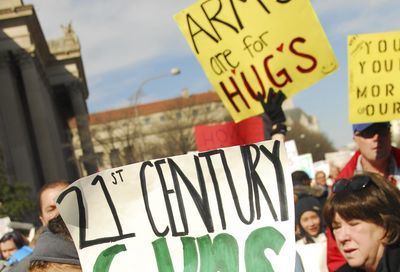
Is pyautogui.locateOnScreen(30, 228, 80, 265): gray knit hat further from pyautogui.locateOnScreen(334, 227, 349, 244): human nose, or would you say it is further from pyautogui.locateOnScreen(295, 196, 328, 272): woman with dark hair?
pyautogui.locateOnScreen(295, 196, 328, 272): woman with dark hair

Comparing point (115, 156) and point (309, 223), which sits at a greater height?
point (115, 156)

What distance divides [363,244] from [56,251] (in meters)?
1.23

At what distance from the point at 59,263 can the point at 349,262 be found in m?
1.15

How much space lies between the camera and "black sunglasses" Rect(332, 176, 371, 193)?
3.07 m

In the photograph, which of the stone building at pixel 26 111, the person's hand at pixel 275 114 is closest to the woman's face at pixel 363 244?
the person's hand at pixel 275 114

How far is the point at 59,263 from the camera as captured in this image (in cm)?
292

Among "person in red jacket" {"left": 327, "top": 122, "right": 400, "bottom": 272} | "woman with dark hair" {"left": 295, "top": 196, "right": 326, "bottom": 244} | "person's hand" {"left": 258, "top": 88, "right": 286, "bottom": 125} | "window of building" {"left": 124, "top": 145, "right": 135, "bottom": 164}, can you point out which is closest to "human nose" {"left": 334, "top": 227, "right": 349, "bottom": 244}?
"person in red jacket" {"left": 327, "top": 122, "right": 400, "bottom": 272}

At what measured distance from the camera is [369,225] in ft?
9.76

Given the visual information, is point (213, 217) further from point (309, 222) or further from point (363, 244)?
point (309, 222)

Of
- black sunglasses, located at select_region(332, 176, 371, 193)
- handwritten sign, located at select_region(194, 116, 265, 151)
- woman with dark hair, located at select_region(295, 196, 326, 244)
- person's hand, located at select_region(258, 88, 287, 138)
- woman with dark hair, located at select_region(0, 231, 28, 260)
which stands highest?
handwritten sign, located at select_region(194, 116, 265, 151)

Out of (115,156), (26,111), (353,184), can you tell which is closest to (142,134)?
(115,156)

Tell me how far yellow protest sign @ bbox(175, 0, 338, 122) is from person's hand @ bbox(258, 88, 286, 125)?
46mm

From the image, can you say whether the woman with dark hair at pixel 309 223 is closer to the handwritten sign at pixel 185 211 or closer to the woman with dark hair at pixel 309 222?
the woman with dark hair at pixel 309 222

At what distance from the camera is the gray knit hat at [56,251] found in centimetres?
292
